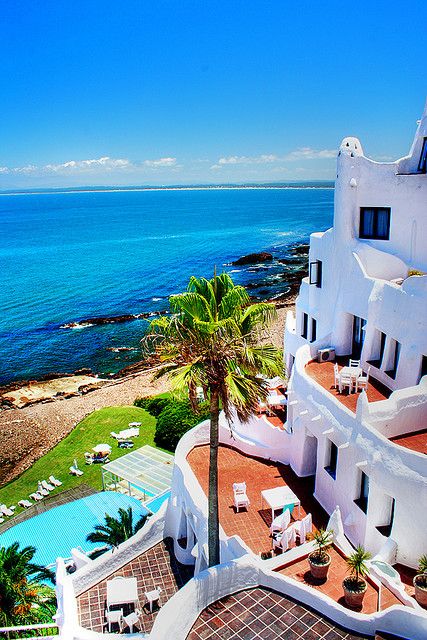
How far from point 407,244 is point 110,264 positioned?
108m

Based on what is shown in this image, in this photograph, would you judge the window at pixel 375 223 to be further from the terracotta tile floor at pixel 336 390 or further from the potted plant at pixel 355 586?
the potted plant at pixel 355 586

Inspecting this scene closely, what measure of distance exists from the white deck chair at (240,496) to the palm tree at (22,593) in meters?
7.72

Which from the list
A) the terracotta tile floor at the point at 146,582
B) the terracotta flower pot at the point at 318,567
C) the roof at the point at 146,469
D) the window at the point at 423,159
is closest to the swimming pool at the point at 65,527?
the roof at the point at 146,469

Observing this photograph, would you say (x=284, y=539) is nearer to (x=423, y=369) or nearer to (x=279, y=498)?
(x=279, y=498)

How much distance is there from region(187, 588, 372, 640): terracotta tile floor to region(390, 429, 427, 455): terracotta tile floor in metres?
5.42

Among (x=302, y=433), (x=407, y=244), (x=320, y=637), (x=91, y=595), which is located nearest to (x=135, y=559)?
(x=91, y=595)

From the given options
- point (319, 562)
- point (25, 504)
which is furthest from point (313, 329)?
point (25, 504)

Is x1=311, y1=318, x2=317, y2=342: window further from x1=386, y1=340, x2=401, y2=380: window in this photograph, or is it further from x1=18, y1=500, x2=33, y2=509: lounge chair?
x1=18, y1=500, x2=33, y2=509: lounge chair

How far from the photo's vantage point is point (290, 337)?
2805cm

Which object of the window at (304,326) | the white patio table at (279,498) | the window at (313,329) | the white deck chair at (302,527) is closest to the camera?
the white deck chair at (302,527)

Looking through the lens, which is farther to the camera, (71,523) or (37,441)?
(37,441)

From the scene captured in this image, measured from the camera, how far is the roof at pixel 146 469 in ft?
87.9

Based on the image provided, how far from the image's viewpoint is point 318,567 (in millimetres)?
12891

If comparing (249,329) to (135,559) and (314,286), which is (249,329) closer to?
(135,559)
